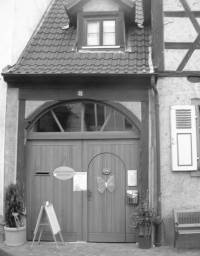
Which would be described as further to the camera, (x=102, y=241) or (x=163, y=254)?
(x=102, y=241)

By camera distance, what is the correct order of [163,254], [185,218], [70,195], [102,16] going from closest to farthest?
[163,254] < [185,218] < [70,195] < [102,16]

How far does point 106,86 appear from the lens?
10.0 meters

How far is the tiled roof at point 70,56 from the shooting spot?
32.5 ft

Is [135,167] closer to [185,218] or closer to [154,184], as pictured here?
[154,184]

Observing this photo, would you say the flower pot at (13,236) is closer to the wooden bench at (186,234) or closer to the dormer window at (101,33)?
the wooden bench at (186,234)

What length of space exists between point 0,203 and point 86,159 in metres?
2.19

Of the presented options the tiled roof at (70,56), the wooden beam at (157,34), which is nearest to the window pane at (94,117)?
the tiled roof at (70,56)

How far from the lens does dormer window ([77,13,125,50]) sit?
10.6 meters

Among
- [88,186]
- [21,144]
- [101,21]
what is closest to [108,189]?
[88,186]

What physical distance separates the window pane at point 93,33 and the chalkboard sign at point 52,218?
4.12 meters

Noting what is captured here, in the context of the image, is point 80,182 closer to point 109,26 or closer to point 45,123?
point 45,123

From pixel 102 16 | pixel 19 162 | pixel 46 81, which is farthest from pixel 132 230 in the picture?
pixel 102 16

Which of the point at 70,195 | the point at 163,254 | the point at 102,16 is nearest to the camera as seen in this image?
the point at 163,254

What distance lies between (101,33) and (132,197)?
4.08 m
